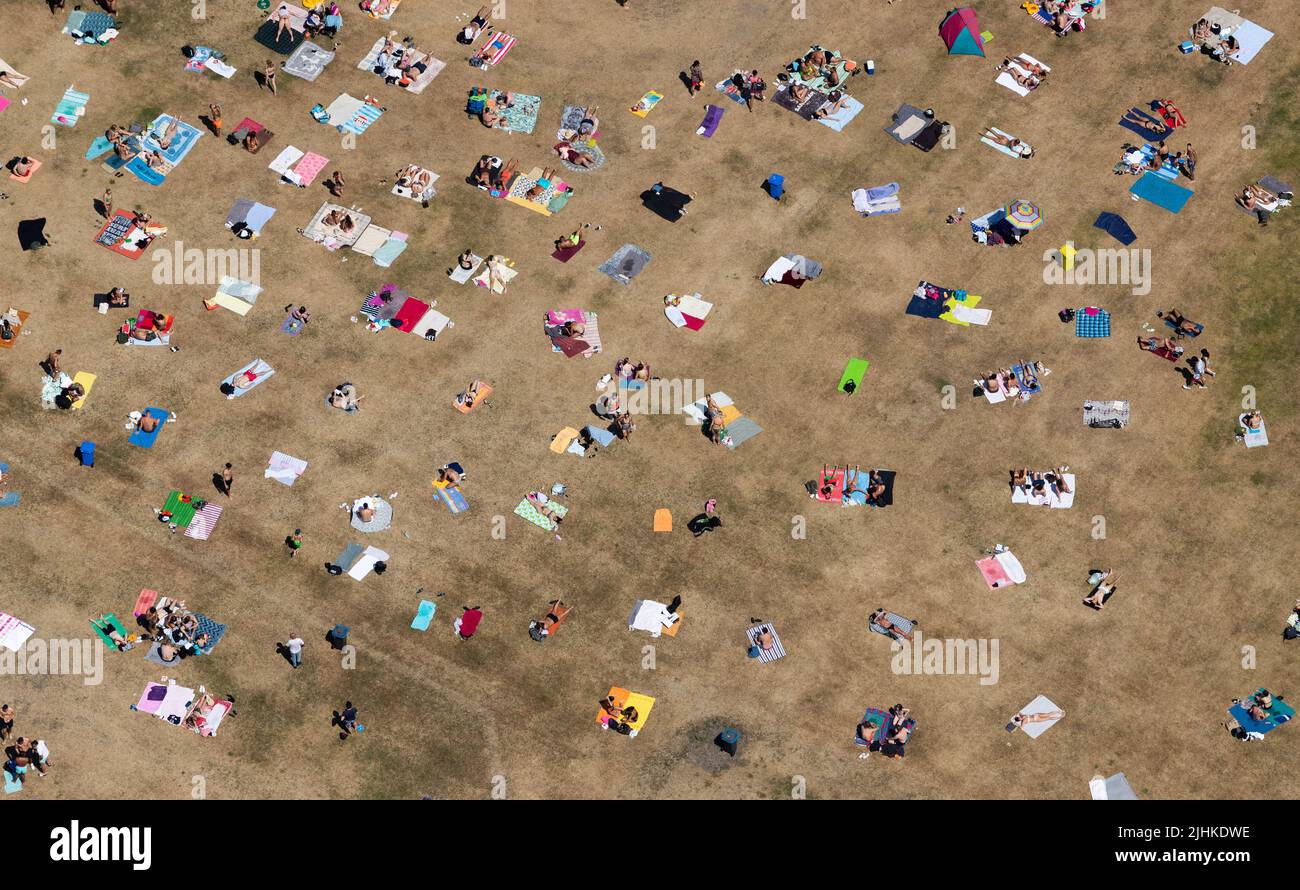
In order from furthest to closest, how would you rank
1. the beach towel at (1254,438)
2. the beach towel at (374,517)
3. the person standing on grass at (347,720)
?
the beach towel at (1254,438), the beach towel at (374,517), the person standing on grass at (347,720)

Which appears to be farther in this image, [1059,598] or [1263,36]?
[1263,36]

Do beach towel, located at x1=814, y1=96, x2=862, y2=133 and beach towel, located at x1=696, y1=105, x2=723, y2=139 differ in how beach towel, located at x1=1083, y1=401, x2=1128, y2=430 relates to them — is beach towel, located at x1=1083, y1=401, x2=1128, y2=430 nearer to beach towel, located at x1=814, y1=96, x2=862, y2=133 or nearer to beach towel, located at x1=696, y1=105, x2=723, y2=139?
beach towel, located at x1=814, y1=96, x2=862, y2=133

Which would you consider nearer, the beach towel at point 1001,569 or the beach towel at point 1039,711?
the beach towel at point 1039,711

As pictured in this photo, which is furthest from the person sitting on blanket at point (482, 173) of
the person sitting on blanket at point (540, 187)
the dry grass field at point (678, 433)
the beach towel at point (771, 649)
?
the beach towel at point (771, 649)

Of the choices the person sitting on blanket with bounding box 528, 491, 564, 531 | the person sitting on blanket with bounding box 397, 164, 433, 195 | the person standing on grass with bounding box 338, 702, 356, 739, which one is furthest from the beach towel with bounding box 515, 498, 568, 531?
the person sitting on blanket with bounding box 397, 164, 433, 195

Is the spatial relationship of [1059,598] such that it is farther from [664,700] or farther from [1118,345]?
[664,700]

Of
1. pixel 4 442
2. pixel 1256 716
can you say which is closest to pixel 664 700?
pixel 1256 716

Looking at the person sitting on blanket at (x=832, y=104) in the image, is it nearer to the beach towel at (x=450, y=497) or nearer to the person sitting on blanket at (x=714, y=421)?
the person sitting on blanket at (x=714, y=421)
